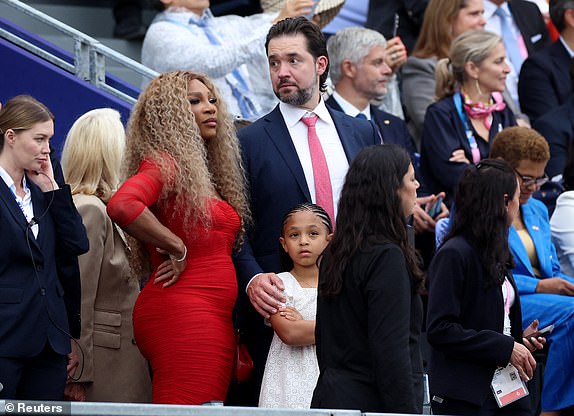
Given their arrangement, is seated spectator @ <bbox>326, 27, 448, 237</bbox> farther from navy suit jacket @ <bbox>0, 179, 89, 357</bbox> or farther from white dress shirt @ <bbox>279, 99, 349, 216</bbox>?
navy suit jacket @ <bbox>0, 179, 89, 357</bbox>

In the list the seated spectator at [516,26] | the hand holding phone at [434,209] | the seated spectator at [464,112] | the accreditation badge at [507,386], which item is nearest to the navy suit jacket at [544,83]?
the seated spectator at [516,26]

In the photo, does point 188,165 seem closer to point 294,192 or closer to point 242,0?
point 294,192

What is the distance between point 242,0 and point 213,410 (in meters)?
6.86

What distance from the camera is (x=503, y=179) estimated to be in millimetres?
6004

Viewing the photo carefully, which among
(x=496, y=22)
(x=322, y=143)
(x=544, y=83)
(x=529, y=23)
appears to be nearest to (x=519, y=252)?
(x=322, y=143)

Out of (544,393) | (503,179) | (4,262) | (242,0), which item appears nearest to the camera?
(4,262)

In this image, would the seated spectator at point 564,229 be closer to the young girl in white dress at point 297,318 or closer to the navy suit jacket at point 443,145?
the navy suit jacket at point 443,145

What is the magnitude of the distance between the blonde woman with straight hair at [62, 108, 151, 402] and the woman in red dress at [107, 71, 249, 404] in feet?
1.40

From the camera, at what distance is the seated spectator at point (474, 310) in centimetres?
571

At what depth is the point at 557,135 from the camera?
9023 mm

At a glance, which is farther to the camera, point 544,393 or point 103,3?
point 103,3

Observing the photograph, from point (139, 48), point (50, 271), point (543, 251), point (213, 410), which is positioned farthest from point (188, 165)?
point (139, 48)

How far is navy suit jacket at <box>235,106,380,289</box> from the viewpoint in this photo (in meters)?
6.20

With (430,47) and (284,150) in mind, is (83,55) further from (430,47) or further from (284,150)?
(430,47)
